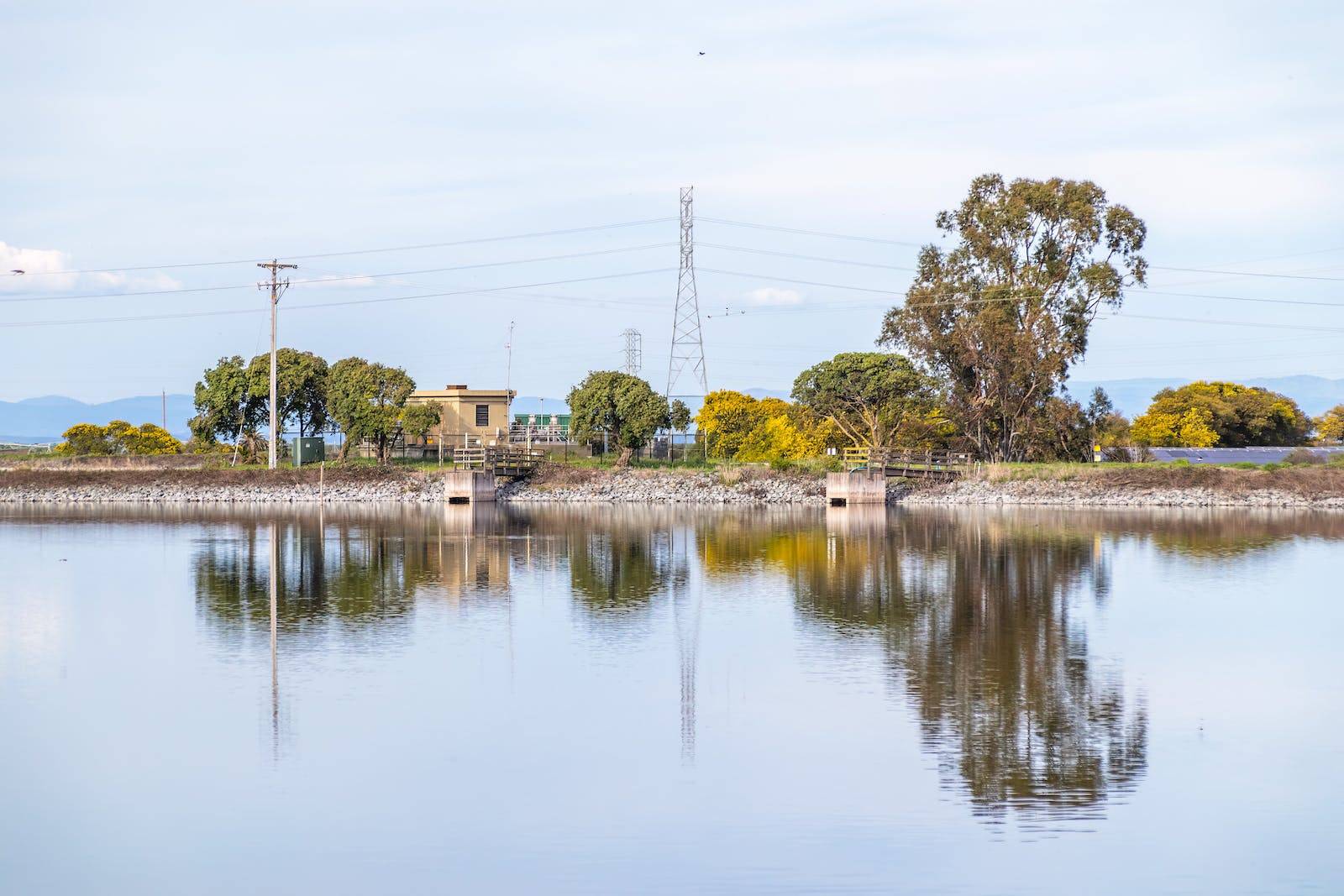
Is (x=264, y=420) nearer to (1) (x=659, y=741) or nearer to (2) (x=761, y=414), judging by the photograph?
(2) (x=761, y=414)

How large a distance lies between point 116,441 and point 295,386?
15071 mm

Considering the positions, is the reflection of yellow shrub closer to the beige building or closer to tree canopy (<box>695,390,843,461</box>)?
tree canopy (<box>695,390,843,461</box>)

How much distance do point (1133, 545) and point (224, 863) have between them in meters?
32.9

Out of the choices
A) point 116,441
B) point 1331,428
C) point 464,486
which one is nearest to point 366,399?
point 464,486

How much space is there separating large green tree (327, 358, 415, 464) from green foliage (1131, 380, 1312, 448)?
160ft

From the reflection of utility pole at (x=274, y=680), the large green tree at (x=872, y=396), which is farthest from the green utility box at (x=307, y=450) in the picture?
the reflection of utility pole at (x=274, y=680)

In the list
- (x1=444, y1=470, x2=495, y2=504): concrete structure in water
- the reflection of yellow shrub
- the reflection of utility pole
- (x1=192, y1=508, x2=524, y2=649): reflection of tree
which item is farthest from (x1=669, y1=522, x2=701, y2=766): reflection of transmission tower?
the reflection of yellow shrub

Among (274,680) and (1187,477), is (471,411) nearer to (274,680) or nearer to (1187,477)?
(1187,477)

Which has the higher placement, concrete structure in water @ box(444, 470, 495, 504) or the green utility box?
the green utility box

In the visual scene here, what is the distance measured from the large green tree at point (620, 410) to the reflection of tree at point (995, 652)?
3142cm

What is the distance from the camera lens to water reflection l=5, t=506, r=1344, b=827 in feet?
48.9

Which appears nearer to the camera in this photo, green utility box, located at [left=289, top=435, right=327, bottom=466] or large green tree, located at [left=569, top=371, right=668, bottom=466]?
large green tree, located at [left=569, top=371, right=668, bottom=466]

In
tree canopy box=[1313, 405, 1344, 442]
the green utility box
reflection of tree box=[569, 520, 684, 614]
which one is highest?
tree canopy box=[1313, 405, 1344, 442]

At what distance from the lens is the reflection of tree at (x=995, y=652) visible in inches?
531
